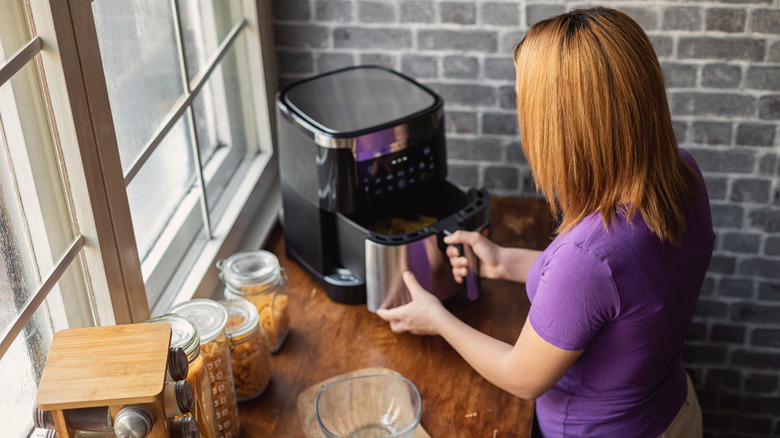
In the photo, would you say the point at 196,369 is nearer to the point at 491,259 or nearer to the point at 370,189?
the point at 370,189

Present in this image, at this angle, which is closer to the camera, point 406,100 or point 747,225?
point 406,100

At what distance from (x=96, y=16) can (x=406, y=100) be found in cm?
67

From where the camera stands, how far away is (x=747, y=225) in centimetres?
217

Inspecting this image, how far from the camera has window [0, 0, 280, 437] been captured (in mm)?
1064

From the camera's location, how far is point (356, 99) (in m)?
1.71

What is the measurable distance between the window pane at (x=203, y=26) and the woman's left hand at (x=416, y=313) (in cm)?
64

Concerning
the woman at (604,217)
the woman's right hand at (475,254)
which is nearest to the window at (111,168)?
the woman's right hand at (475,254)

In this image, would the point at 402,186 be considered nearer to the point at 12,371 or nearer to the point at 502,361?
the point at 502,361

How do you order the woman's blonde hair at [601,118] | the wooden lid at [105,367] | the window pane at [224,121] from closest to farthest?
the wooden lid at [105,367]
the woman's blonde hair at [601,118]
the window pane at [224,121]

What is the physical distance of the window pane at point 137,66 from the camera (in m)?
1.34

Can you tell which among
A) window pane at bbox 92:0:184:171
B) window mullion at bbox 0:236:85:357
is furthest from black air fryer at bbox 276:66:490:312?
window mullion at bbox 0:236:85:357

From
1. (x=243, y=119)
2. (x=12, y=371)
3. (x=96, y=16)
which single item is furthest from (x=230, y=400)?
(x=243, y=119)

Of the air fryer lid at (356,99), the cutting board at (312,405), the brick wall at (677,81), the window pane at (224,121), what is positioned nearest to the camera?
the cutting board at (312,405)

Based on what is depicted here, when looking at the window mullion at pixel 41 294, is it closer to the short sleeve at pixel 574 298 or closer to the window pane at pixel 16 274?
the window pane at pixel 16 274
